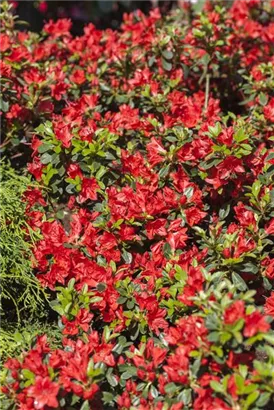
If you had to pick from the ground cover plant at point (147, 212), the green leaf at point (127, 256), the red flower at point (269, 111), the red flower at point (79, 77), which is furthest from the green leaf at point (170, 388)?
the red flower at point (79, 77)

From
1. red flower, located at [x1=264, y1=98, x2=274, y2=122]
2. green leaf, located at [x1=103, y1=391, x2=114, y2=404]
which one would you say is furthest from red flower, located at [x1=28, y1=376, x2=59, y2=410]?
red flower, located at [x1=264, y1=98, x2=274, y2=122]

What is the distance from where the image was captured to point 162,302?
1.97 m

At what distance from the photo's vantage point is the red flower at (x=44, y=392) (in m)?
1.70

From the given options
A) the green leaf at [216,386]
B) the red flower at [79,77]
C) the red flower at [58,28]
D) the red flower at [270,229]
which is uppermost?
the red flower at [58,28]

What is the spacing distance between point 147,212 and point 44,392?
67cm

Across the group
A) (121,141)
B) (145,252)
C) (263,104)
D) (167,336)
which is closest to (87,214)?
(145,252)

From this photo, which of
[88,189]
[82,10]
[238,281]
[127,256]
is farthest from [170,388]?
[82,10]

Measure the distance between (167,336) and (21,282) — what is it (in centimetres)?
59

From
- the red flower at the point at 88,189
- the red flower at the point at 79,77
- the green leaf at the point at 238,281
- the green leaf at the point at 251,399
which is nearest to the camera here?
the green leaf at the point at 251,399

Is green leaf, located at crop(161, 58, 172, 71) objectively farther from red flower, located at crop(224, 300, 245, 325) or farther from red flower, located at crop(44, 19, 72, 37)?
red flower, located at crop(224, 300, 245, 325)

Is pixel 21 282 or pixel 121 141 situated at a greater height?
pixel 121 141

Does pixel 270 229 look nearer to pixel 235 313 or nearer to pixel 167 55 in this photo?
pixel 235 313

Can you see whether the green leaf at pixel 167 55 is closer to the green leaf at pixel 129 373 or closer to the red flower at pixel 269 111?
the red flower at pixel 269 111

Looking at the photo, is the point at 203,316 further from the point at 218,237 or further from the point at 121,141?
the point at 121,141
